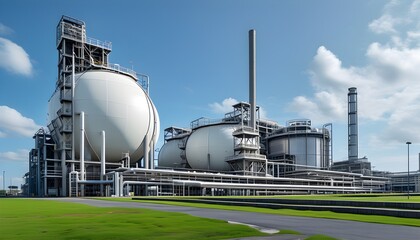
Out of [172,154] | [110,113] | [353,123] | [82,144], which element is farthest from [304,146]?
[82,144]

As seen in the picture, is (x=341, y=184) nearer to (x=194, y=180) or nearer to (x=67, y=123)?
(x=194, y=180)

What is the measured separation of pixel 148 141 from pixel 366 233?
203 ft

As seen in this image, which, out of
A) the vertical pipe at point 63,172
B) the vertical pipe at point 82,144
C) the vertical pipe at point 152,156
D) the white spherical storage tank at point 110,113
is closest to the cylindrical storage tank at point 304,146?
the vertical pipe at point 152,156

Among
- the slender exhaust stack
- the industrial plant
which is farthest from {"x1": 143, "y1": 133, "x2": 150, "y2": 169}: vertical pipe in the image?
the slender exhaust stack

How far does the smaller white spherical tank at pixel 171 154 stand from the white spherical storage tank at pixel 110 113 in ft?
Result: 106

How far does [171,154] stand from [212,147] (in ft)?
72.7

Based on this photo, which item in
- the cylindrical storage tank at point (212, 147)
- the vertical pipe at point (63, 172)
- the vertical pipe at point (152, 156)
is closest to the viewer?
the vertical pipe at point (63, 172)

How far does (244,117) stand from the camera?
91312 millimetres

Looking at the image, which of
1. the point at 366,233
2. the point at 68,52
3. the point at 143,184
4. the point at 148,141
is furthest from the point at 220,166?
the point at 366,233

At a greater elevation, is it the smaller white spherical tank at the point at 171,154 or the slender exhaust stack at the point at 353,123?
the slender exhaust stack at the point at 353,123

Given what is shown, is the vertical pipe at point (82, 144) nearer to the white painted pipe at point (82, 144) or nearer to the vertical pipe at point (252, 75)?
the white painted pipe at point (82, 144)

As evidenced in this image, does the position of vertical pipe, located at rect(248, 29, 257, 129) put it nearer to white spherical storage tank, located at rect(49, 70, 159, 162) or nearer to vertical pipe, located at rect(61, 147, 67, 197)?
white spherical storage tank, located at rect(49, 70, 159, 162)

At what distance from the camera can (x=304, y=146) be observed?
90.4 metres

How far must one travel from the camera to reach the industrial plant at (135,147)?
63.2 metres
